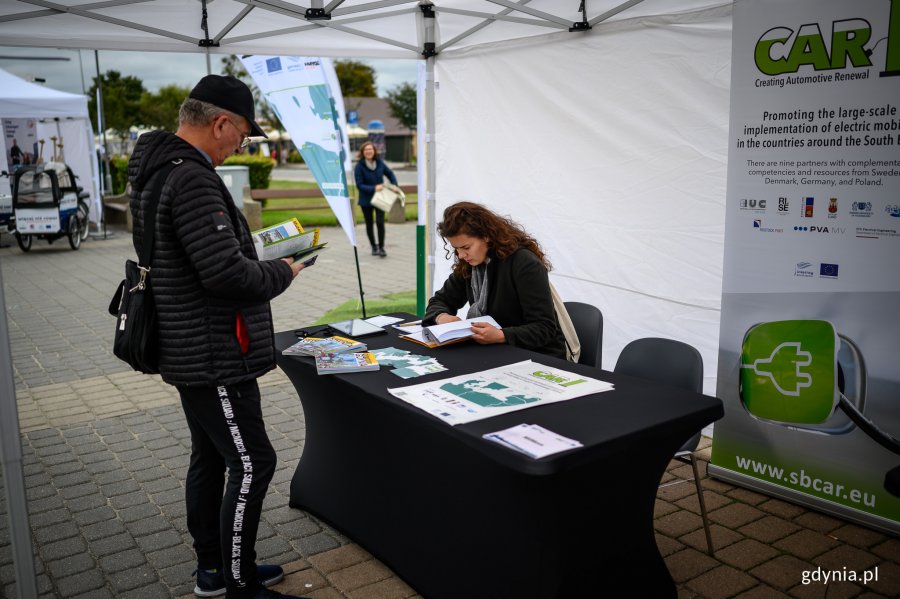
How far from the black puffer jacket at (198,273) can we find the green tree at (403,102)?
1946 inches

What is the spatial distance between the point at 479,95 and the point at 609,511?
3.65m

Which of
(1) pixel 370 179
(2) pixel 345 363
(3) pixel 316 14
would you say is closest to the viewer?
(2) pixel 345 363

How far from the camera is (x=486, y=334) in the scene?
10.5ft

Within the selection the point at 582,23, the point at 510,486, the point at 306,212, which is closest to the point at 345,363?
the point at 510,486

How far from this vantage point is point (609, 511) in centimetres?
242

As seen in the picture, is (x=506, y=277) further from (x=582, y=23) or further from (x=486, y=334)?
(x=582, y=23)

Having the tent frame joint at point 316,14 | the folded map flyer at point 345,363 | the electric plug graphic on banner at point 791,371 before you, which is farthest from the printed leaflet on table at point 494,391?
the tent frame joint at point 316,14

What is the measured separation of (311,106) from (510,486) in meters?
4.36

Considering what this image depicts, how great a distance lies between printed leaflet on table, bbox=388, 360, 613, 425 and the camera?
2352 millimetres

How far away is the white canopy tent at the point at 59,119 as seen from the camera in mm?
13008

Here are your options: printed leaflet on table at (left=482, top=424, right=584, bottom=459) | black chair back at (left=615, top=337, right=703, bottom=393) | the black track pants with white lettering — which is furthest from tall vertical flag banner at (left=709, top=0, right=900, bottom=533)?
the black track pants with white lettering

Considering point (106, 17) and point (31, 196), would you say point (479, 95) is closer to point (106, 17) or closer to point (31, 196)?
point (106, 17)

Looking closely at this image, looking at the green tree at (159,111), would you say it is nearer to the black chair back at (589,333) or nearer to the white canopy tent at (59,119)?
the white canopy tent at (59,119)

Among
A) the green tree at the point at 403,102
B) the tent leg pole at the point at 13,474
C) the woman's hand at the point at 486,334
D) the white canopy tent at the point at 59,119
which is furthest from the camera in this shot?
the green tree at the point at 403,102
